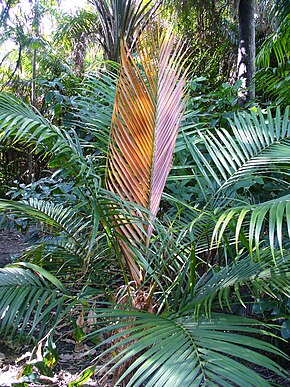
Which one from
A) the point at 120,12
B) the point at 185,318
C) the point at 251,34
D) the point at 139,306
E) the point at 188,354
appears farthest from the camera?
the point at 120,12

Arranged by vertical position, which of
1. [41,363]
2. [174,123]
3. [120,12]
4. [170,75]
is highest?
[120,12]

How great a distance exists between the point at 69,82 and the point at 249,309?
7.43ft

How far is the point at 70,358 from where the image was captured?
219 centimetres

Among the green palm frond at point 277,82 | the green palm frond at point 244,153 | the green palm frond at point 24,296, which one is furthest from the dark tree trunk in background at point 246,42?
the green palm frond at point 24,296

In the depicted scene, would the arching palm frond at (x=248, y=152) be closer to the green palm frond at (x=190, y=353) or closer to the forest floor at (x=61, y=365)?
the green palm frond at (x=190, y=353)

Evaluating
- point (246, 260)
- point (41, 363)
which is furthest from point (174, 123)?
point (41, 363)

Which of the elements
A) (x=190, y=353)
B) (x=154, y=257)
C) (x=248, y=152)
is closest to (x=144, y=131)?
(x=154, y=257)

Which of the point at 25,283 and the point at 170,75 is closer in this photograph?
the point at 25,283

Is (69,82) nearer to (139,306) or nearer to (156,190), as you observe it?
(156,190)

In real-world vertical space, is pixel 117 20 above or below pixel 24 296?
above

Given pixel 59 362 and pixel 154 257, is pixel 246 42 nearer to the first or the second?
pixel 154 257

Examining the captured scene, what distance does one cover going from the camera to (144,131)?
173cm

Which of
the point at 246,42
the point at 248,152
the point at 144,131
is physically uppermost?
the point at 246,42

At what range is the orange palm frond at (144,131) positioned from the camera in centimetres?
172
